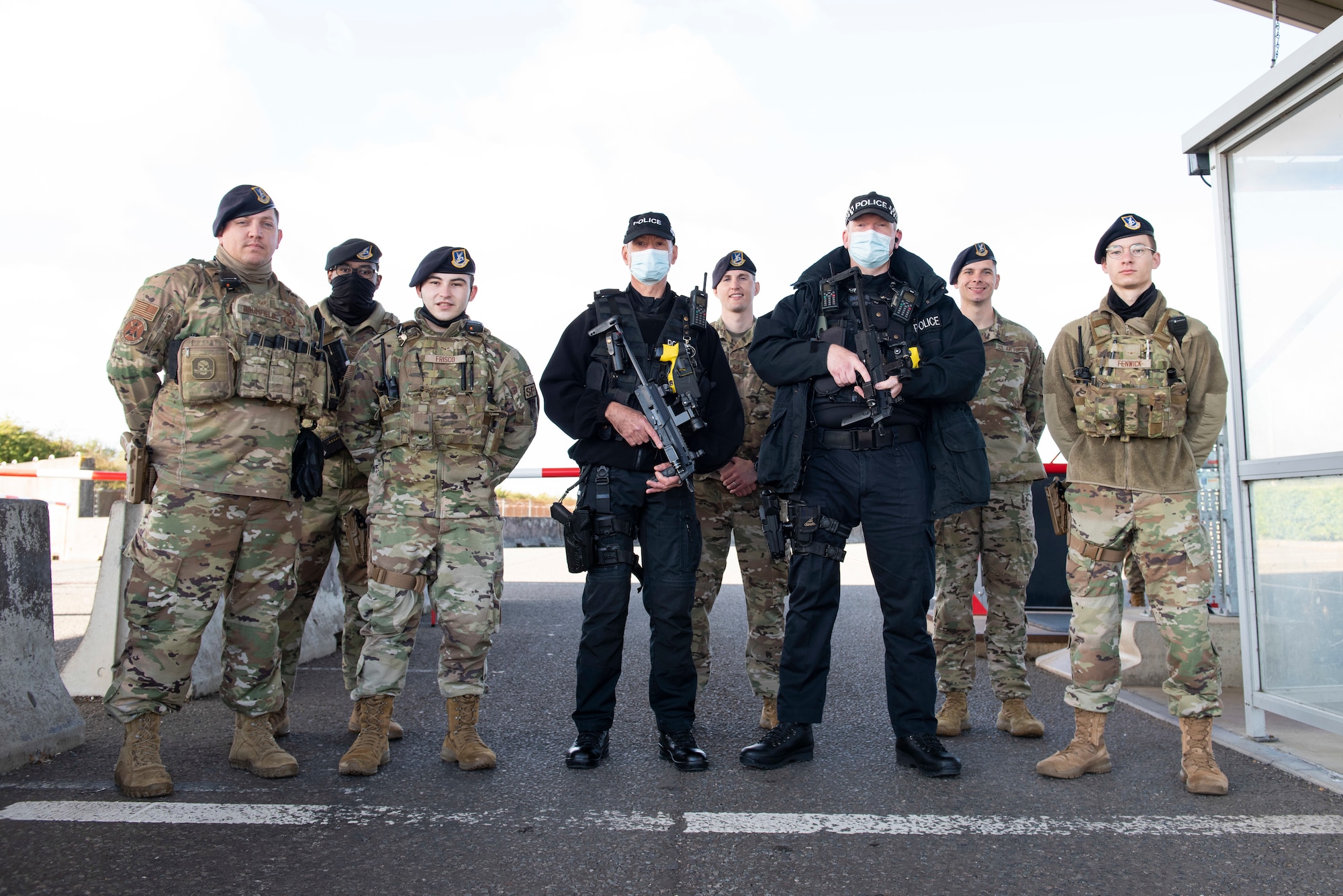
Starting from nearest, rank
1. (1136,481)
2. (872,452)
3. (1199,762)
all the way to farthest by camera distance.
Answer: (1199,762), (1136,481), (872,452)

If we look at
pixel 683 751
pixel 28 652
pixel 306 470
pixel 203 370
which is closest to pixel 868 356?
pixel 683 751

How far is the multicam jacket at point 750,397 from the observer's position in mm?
5145

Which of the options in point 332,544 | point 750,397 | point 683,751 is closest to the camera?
point 683,751

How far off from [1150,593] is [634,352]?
7.82 feet

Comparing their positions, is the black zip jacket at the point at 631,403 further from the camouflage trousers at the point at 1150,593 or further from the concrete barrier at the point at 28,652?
the concrete barrier at the point at 28,652

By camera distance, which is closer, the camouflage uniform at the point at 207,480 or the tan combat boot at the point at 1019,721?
the camouflage uniform at the point at 207,480

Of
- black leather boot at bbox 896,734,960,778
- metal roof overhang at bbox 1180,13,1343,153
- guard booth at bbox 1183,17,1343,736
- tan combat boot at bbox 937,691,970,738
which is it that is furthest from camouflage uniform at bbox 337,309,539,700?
metal roof overhang at bbox 1180,13,1343,153

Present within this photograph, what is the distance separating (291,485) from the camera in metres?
3.94

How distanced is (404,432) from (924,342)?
7.54 feet

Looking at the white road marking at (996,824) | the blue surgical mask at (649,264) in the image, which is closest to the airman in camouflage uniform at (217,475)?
the blue surgical mask at (649,264)

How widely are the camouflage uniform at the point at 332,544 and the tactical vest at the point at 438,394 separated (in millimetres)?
472

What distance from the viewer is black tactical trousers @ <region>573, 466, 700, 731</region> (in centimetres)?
402

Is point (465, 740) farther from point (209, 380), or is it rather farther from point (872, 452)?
point (872, 452)

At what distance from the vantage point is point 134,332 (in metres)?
3.63
